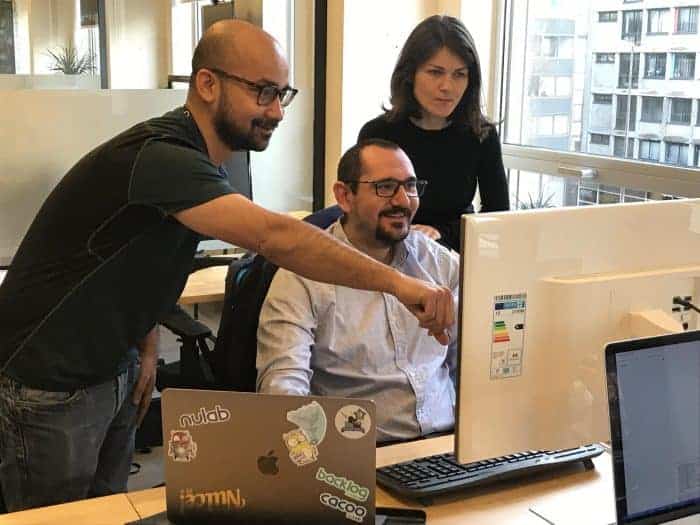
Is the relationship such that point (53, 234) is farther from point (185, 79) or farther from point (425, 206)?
point (185, 79)

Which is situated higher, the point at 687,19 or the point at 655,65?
the point at 687,19

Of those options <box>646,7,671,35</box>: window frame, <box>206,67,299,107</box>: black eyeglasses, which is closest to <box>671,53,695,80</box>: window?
<box>646,7,671,35</box>: window frame

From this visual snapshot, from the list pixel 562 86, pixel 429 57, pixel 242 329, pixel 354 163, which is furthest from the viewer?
pixel 562 86

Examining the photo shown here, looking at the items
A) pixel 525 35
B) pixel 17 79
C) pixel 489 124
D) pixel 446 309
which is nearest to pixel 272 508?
pixel 446 309

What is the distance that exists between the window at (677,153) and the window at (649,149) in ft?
0.16

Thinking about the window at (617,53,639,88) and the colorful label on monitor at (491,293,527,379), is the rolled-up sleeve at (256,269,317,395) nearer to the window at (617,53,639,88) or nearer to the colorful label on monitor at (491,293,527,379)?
the colorful label on monitor at (491,293,527,379)

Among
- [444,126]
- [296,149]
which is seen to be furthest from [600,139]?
[296,149]

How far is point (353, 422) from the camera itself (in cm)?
126

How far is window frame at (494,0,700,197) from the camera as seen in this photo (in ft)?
Result: 9.66

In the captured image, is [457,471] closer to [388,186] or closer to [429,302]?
[429,302]

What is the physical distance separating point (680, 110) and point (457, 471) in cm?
193

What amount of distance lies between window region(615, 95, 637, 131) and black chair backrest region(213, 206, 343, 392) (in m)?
1.74

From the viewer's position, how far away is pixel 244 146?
1.69 metres

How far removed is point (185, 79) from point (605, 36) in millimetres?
1639
